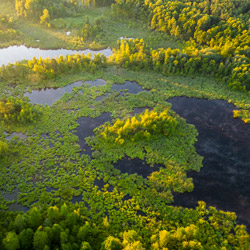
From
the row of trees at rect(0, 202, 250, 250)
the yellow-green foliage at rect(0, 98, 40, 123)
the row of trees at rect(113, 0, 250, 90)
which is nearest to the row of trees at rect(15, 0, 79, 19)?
the row of trees at rect(113, 0, 250, 90)

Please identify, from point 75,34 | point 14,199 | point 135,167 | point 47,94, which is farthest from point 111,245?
point 75,34

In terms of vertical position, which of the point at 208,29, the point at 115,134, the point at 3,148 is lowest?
the point at 3,148

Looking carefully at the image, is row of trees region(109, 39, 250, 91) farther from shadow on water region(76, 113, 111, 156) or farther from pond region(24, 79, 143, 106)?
shadow on water region(76, 113, 111, 156)

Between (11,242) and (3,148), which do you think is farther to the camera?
(3,148)

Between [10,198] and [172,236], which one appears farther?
[10,198]

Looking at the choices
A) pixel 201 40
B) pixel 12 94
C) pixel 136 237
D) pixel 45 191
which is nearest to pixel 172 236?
pixel 136 237

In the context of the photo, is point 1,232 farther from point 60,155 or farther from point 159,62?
point 159,62

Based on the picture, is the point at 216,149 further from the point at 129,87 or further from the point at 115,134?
the point at 129,87
